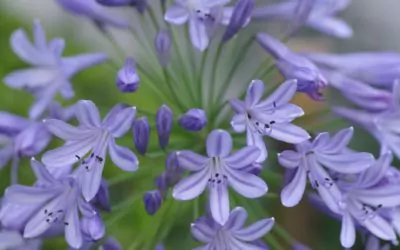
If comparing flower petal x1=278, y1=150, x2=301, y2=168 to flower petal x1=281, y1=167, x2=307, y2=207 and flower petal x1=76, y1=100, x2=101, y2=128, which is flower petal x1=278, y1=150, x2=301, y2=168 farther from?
flower petal x1=76, y1=100, x2=101, y2=128

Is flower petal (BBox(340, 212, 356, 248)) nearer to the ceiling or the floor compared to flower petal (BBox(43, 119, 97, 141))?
nearer to the floor

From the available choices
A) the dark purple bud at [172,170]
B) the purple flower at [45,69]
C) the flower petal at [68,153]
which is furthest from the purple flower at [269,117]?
the purple flower at [45,69]

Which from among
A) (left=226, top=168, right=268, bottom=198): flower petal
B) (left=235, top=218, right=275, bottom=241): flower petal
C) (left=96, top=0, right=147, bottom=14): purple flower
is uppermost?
(left=96, top=0, right=147, bottom=14): purple flower

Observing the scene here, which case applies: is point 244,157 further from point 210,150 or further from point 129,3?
point 129,3

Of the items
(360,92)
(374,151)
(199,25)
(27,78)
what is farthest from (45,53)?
(374,151)

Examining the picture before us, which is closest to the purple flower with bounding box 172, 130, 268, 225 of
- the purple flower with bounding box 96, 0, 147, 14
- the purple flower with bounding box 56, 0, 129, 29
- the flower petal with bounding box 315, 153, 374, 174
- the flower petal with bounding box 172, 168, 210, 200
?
the flower petal with bounding box 172, 168, 210, 200

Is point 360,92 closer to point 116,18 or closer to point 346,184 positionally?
point 346,184
